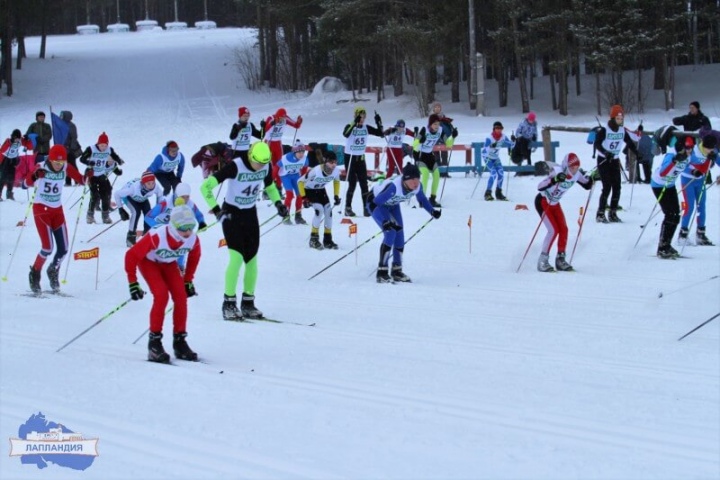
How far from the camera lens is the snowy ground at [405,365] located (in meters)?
5.80

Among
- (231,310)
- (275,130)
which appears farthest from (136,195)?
(231,310)

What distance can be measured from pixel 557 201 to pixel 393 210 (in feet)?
7.25

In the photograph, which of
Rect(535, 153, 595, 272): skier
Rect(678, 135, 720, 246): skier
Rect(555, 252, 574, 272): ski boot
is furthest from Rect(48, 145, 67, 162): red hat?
Rect(678, 135, 720, 246): skier

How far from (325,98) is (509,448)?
3827 cm

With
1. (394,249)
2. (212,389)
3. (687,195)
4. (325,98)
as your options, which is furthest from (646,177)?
(325,98)

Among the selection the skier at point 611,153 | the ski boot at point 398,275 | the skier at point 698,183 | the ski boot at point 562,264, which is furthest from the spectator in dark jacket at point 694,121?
the ski boot at point 398,275

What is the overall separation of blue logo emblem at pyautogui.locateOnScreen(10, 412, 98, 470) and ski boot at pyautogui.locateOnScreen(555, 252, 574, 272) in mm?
7753

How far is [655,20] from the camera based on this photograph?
32.8m

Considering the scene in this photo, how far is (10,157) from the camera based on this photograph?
63.6ft

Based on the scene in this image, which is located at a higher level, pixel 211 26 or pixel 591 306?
pixel 211 26

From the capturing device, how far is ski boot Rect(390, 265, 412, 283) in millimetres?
11922

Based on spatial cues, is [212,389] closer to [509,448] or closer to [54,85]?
[509,448]

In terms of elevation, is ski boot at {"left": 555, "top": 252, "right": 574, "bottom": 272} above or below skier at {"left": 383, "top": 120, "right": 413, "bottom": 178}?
below

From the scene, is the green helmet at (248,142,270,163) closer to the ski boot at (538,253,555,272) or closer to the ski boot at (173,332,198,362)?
the ski boot at (173,332,198,362)
